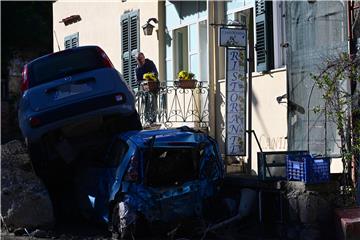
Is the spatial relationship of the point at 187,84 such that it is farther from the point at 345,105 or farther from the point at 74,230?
the point at 74,230

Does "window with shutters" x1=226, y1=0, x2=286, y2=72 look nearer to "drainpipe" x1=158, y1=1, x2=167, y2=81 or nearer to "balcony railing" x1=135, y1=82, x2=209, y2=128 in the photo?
"balcony railing" x1=135, y1=82, x2=209, y2=128

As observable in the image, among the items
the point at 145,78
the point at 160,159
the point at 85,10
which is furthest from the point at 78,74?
the point at 85,10

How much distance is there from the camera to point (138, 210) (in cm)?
833

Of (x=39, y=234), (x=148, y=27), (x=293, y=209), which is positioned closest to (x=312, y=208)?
(x=293, y=209)

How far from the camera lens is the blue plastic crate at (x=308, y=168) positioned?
8164mm

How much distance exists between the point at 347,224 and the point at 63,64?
498 centimetres

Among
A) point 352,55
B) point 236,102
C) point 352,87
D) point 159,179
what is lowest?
point 159,179

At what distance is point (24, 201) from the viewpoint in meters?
9.26

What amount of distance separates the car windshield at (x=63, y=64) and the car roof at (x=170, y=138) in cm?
174

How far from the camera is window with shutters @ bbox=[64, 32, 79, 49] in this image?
734 inches

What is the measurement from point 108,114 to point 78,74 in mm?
768

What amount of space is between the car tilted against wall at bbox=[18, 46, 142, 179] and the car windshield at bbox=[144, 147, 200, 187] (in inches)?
58.0

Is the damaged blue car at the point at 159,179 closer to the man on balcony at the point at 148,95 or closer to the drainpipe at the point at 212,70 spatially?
the drainpipe at the point at 212,70

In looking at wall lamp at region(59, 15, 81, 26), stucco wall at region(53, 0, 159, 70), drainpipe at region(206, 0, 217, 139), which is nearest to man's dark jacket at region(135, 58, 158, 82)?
stucco wall at region(53, 0, 159, 70)
